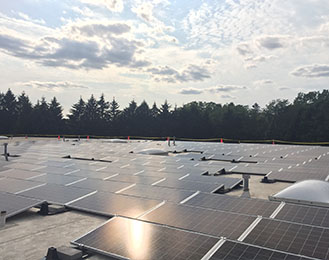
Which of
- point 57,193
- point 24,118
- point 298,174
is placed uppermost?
point 24,118

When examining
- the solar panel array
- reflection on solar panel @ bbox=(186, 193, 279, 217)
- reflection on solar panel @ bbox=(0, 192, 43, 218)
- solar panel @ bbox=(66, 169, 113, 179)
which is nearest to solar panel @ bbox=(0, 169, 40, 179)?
the solar panel array

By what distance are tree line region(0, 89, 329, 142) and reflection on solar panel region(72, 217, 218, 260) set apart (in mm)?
79319

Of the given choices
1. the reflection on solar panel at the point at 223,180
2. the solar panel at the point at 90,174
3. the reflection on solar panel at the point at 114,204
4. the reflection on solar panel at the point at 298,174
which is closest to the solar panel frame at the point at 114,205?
the reflection on solar panel at the point at 114,204

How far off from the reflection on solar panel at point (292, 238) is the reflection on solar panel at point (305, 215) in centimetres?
84

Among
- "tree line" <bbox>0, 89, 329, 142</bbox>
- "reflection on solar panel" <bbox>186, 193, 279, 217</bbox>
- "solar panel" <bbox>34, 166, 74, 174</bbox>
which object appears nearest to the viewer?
"reflection on solar panel" <bbox>186, 193, 279, 217</bbox>

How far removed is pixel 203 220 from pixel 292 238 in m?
2.75

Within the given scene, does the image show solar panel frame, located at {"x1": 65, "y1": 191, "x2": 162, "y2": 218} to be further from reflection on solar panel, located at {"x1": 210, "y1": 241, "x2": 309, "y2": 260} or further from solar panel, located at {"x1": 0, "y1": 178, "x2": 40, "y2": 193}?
reflection on solar panel, located at {"x1": 210, "y1": 241, "x2": 309, "y2": 260}

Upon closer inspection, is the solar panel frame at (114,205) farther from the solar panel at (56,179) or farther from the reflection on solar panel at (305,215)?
the reflection on solar panel at (305,215)

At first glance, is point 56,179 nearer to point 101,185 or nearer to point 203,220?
point 101,185

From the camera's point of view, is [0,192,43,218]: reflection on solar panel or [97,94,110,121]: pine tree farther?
[97,94,110,121]: pine tree

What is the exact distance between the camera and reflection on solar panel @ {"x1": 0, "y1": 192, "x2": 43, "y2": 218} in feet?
36.8

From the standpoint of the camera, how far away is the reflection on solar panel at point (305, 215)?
29.9ft

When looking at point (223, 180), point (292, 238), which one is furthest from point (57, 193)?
point (292, 238)

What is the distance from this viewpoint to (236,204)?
11094mm
